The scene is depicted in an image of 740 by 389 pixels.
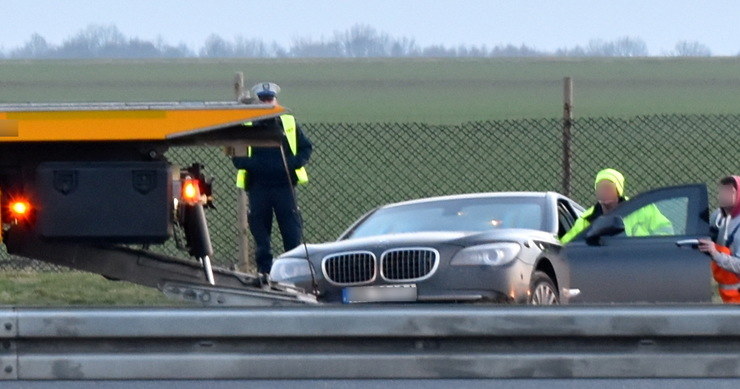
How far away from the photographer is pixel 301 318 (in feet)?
18.9

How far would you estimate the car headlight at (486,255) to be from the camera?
986cm

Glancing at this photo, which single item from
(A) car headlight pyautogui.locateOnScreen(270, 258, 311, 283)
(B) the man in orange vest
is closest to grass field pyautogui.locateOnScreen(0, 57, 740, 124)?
(A) car headlight pyautogui.locateOnScreen(270, 258, 311, 283)

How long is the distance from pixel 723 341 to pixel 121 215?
3.06 m

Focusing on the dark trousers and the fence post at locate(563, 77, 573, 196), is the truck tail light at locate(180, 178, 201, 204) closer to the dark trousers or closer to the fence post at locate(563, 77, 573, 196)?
the dark trousers

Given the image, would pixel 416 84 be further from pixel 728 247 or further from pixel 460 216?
pixel 728 247

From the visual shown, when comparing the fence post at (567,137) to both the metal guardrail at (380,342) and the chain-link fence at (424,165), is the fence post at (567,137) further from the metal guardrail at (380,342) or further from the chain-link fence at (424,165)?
the metal guardrail at (380,342)

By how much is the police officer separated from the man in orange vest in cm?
470

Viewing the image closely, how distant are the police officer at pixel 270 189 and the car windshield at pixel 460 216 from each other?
6.72 ft

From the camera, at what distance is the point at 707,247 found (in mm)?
9680

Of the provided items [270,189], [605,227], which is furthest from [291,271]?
[270,189]

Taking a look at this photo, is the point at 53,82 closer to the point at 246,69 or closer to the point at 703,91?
the point at 246,69

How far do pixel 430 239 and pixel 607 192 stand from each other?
1.82 meters

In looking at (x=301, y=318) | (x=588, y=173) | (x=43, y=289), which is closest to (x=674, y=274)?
(x=301, y=318)

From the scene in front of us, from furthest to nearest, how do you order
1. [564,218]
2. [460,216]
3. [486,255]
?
1. [564,218]
2. [460,216]
3. [486,255]
